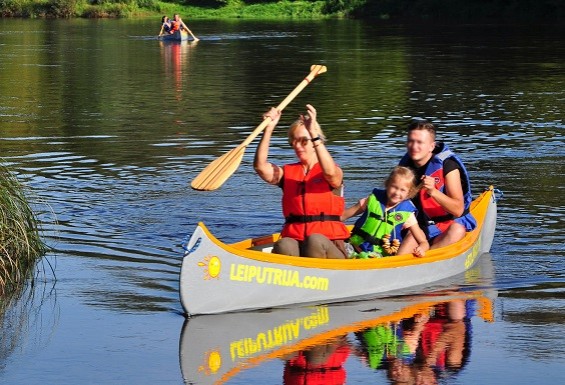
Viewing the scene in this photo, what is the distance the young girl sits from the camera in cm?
930

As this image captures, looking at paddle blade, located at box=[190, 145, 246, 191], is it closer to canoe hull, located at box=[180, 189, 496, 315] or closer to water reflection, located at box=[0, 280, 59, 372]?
→ canoe hull, located at box=[180, 189, 496, 315]

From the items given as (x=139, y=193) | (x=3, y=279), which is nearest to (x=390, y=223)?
(x=3, y=279)

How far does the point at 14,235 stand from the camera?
9.20 metres

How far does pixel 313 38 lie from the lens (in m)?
48.0

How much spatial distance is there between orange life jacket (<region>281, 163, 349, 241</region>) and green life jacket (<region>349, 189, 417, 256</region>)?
0.53 meters

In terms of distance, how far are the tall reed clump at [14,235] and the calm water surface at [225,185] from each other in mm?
210

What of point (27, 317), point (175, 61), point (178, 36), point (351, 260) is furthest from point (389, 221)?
point (178, 36)

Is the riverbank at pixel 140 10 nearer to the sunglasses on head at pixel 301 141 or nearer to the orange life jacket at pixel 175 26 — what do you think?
the orange life jacket at pixel 175 26

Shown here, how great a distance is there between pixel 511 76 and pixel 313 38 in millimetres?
20328

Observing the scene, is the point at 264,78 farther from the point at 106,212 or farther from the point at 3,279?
the point at 3,279

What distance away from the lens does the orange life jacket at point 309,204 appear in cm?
885

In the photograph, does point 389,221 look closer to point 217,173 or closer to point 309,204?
point 309,204

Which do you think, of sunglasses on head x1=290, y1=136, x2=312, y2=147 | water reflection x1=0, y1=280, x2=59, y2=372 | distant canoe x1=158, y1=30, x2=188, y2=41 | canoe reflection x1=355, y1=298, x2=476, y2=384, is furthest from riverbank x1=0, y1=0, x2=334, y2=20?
canoe reflection x1=355, y1=298, x2=476, y2=384

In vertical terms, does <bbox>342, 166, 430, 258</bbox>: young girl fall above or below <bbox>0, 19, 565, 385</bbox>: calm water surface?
above
